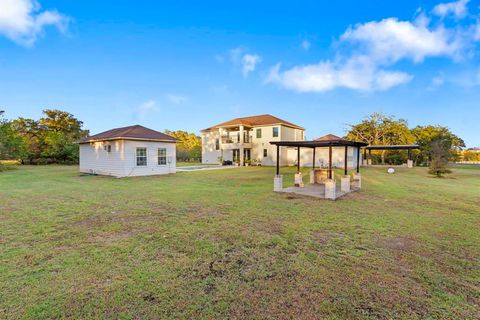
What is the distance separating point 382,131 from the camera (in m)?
33.2

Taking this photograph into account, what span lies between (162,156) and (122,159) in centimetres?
294

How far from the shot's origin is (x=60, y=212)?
244 inches

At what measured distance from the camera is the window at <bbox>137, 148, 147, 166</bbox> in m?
16.0

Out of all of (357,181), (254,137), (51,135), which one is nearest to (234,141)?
(254,137)

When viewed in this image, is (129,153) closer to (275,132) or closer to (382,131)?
(275,132)

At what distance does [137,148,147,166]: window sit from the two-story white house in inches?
502

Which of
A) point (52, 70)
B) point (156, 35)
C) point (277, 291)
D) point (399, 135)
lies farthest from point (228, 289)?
point (399, 135)

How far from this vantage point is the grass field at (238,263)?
2.38 m

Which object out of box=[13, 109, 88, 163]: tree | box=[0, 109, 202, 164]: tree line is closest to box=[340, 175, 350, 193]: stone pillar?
box=[0, 109, 202, 164]: tree line

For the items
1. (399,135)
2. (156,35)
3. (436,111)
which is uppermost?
(156,35)

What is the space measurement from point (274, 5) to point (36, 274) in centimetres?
1736

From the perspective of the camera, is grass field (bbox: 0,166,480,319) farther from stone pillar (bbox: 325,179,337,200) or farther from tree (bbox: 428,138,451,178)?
tree (bbox: 428,138,451,178)

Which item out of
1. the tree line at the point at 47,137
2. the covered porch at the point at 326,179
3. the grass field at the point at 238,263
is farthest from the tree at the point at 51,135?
the covered porch at the point at 326,179

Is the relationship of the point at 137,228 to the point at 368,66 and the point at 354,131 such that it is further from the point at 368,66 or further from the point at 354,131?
the point at 354,131
